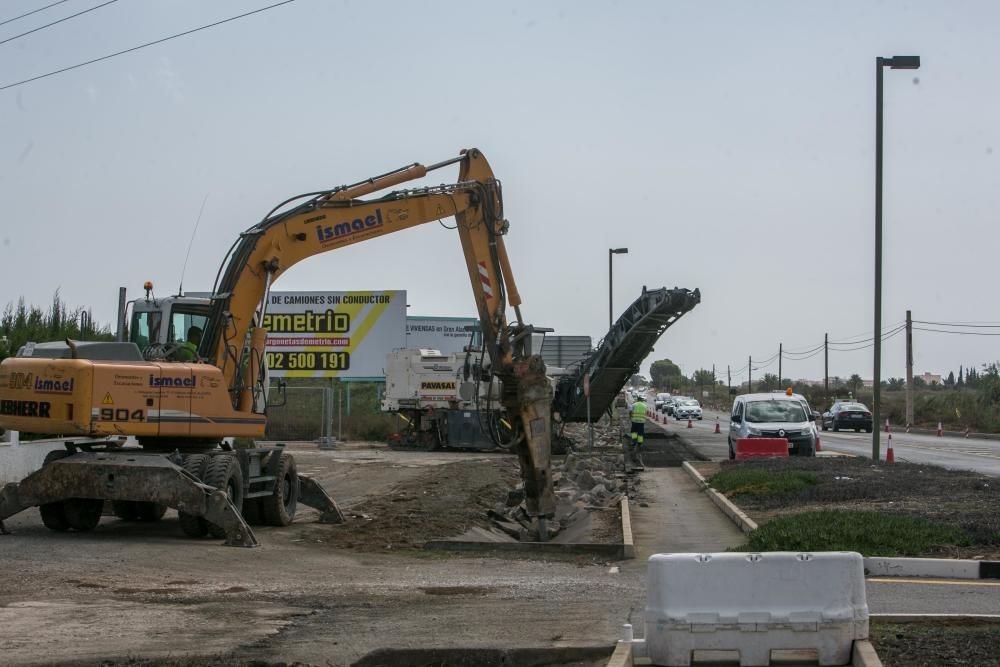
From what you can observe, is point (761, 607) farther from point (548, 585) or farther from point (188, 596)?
point (188, 596)

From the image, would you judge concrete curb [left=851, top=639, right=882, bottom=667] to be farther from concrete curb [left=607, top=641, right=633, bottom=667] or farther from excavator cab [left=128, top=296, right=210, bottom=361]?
excavator cab [left=128, top=296, right=210, bottom=361]

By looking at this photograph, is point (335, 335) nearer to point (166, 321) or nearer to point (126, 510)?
point (126, 510)

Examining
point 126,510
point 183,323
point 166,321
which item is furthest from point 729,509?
point 126,510

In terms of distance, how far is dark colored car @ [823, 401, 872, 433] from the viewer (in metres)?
55.0

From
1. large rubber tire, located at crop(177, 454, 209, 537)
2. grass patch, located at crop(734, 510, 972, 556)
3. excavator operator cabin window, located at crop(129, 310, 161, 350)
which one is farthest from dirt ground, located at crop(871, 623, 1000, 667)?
excavator operator cabin window, located at crop(129, 310, 161, 350)

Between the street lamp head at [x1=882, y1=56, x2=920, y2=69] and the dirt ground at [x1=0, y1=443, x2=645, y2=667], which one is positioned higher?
the street lamp head at [x1=882, y1=56, x2=920, y2=69]

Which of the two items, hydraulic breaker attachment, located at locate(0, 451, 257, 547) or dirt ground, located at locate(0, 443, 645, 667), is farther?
hydraulic breaker attachment, located at locate(0, 451, 257, 547)

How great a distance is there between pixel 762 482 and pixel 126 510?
34.7 feet

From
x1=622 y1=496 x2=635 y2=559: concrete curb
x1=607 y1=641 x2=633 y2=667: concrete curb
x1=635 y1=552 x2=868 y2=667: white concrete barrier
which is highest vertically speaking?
x1=635 y1=552 x2=868 y2=667: white concrete barrier

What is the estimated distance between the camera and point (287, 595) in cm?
1037

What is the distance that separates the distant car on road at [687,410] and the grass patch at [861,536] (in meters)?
57.0

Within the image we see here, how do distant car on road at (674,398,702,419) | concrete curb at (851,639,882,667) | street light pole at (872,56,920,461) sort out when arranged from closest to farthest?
concrete curb at (851,639,882,667)
street light pole at (872,56,920,461)
distant car on road at (674,398,702,419)

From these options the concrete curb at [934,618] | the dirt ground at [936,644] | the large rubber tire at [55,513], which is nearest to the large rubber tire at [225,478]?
the large rubber tire at [55,513]

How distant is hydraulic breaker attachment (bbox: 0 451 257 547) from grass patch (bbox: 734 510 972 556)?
5.85m
